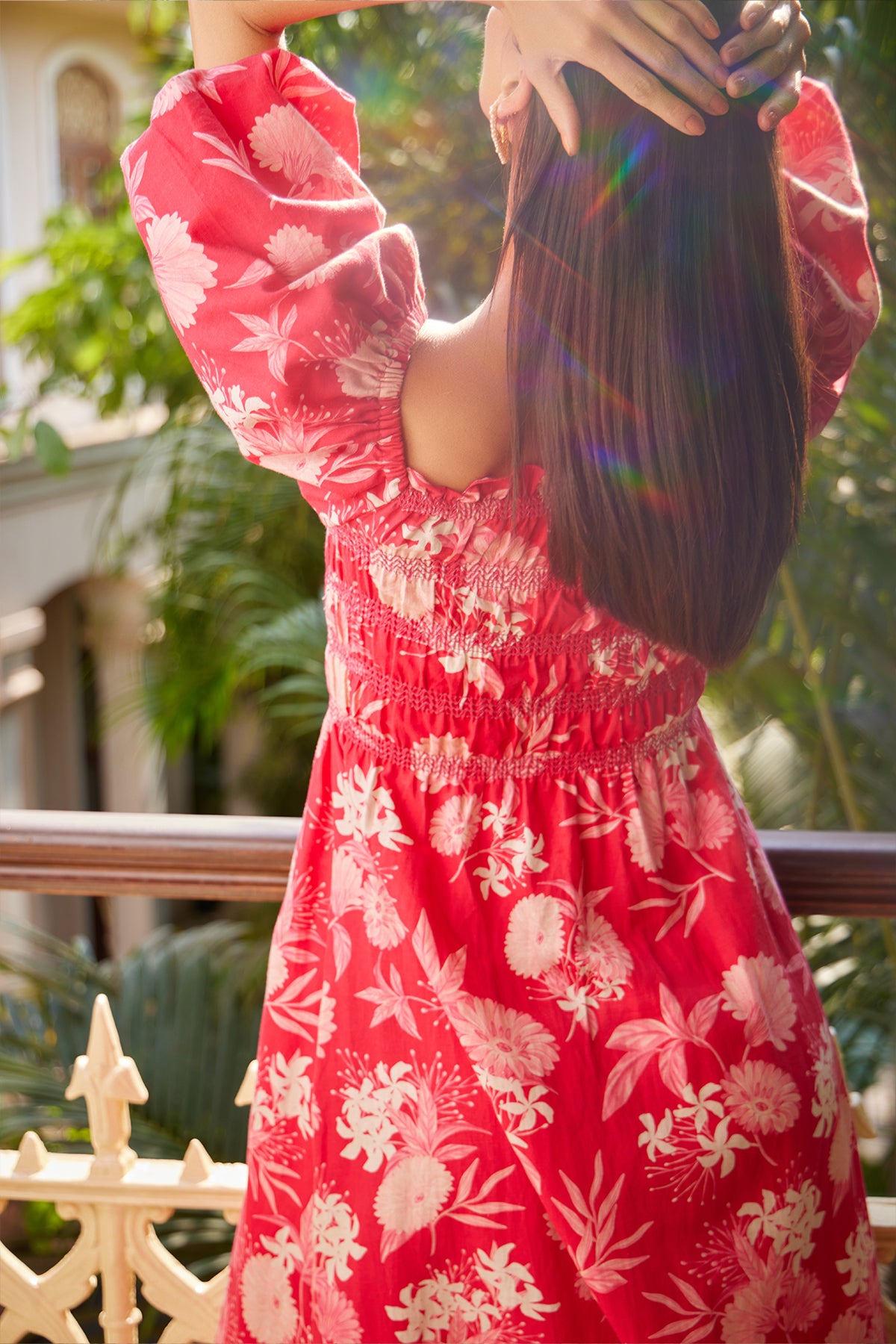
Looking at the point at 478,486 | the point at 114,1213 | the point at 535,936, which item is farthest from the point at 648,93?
the point at 114,1213

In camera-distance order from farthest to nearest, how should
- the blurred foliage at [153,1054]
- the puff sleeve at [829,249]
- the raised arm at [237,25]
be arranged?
the blurred foliage at [153,1054] < the puff sleeve at [829,249] < the raised arm at [237,25]

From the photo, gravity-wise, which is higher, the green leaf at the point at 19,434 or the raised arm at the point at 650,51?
the raised arm at the point at 650,51

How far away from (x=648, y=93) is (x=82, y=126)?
24.2 feet

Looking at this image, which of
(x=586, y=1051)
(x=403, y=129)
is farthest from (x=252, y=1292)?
(x=403, y=129)

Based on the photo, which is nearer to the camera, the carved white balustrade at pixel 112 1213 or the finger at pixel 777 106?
the finger at pixel 777 106

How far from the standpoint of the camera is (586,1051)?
761 millimetres

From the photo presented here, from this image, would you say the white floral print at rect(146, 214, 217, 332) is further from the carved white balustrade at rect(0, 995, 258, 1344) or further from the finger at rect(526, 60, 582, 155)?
the carved white balustrade at rect(0, 995, 258, 1344)

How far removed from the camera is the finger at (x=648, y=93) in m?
0.62

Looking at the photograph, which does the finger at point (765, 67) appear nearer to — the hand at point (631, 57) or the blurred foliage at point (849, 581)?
the hand at point (631, 57)

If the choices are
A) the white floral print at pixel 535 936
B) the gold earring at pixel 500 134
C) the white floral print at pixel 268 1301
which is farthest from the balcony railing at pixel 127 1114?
the gold earring at pixel 500 134

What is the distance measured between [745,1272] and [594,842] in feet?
0.94

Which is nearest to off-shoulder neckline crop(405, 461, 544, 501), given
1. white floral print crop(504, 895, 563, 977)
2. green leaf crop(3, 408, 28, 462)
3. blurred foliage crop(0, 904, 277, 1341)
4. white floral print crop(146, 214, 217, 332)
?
white floral print crop(146, 214, 217, 332)

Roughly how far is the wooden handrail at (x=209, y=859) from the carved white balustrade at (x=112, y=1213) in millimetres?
120

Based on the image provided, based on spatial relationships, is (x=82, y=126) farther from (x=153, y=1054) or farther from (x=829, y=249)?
(x=829, y=249)
